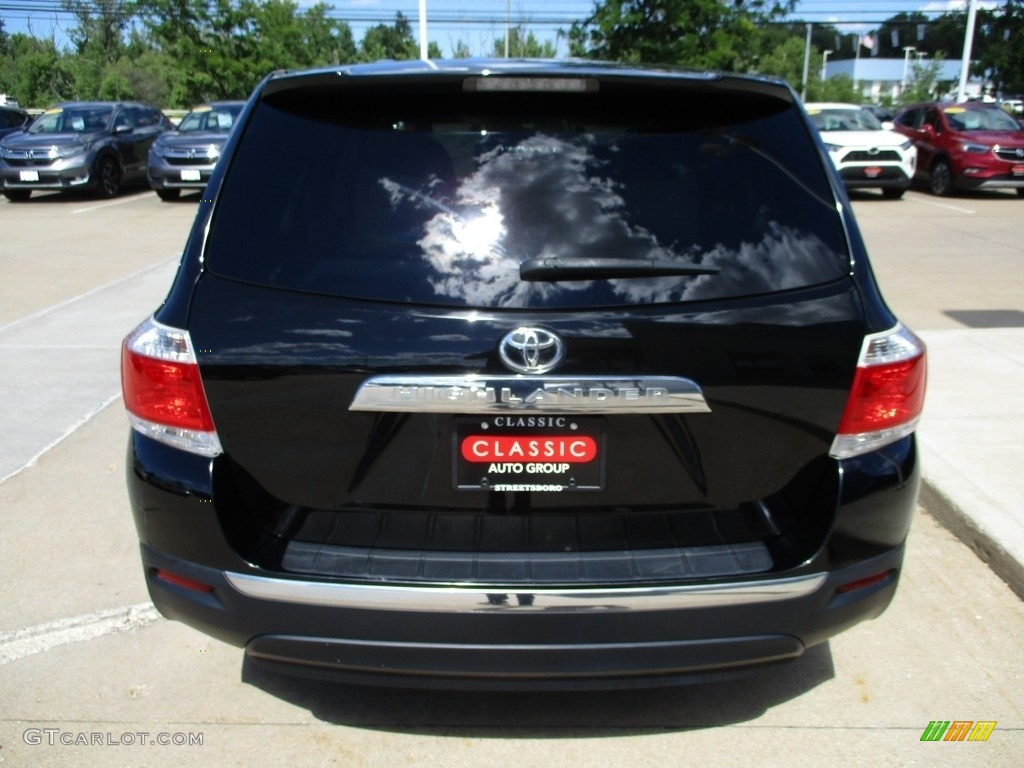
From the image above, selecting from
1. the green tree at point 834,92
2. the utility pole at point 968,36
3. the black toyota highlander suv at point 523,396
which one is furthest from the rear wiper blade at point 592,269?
the green tree at point 834,92

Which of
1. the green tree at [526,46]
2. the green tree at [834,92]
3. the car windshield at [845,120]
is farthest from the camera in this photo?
the green tree at [834,92]

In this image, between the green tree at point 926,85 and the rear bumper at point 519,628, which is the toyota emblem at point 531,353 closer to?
the rear bumper at point 519,628

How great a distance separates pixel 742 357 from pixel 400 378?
2.74ft

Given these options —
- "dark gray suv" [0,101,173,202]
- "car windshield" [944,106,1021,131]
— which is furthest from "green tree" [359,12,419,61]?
"car windshield" [944,106,1021,131]

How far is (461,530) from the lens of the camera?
2.54 meters

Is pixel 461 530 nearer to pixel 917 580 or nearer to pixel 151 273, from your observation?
pixel 917 580

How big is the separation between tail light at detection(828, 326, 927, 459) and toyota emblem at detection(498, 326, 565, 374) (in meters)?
0.77

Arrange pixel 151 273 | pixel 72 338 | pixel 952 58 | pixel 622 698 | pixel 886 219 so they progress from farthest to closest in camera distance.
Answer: pixel 952 58, pixel 886 219, pixel 151 273, pixel 72 338, pixel 622 698

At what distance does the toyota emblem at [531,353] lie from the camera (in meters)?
2.40

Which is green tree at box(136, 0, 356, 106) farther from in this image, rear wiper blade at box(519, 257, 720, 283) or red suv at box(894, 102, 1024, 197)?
rear wiper blade at box(519, 257, 720, 283)

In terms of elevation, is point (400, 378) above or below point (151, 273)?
above

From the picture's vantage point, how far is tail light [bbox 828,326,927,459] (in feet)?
8.40

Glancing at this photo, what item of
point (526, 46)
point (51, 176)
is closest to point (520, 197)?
point (51, 176)

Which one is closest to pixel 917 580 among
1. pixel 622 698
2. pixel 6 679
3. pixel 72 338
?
pixel 622 698
